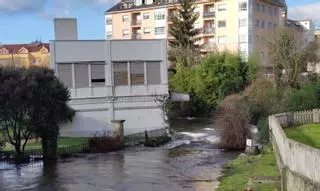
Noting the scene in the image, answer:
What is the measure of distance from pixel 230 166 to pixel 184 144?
14.6 meters

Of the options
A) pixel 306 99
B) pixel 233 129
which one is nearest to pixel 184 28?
pixel 306 99

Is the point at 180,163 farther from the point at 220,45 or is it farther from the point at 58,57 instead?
the point at 220,45

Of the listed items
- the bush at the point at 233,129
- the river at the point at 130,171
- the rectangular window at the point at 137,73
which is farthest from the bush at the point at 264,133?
the rectangular window at the point at 137,73

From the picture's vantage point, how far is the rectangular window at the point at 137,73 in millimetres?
53094

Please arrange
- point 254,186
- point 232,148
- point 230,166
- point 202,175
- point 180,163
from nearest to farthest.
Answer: point 254,186, point 202,175, point 230,166, point 180,163, point 232,148

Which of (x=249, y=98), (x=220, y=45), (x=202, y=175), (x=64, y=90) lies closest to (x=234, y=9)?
(x=220, y=45)

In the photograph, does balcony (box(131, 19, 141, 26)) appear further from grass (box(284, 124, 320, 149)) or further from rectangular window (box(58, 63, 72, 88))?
grass (box(284, 124, 320, 149))

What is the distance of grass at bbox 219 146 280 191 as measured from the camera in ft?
81.4

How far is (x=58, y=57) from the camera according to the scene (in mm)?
50906

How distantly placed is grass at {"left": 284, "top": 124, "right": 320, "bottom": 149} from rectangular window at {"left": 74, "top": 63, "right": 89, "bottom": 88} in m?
20.2

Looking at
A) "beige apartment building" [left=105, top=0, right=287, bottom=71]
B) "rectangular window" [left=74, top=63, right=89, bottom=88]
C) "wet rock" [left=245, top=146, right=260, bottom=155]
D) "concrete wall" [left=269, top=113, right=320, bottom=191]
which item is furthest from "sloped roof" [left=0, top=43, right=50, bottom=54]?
"concrete wall" [left=269, top=113, right=320, bottom=191]

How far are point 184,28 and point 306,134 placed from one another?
1942 inches

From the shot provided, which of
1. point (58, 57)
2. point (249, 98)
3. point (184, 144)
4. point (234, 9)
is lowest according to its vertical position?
point (184, 144)

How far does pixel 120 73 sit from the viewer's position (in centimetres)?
5288
